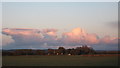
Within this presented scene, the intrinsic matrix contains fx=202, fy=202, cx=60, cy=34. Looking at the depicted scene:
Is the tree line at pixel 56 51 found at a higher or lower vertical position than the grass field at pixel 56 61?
higher

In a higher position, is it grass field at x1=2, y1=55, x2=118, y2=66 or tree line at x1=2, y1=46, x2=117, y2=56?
tree line at x1=2, y1=46, x2=117, y2=56

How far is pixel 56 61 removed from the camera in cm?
679

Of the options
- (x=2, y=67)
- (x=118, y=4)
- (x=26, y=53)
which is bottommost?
(x=2, y=67)

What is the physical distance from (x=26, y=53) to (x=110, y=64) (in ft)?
9.35

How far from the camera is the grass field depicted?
22.0 ft

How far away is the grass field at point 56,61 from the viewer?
6711mm

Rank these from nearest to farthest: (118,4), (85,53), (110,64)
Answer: (118,4)
(110,64)
(85,53)

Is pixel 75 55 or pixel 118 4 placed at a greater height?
pixel 118 4

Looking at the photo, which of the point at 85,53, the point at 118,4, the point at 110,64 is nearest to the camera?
the point at 118,4

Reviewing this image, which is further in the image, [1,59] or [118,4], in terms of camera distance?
[1,59]

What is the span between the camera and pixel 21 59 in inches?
271

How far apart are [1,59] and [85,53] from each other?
9.73ft

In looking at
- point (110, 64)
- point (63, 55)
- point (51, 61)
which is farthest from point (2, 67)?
point (110, 64)

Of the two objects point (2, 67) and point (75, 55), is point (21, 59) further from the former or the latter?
point (75, 55)
